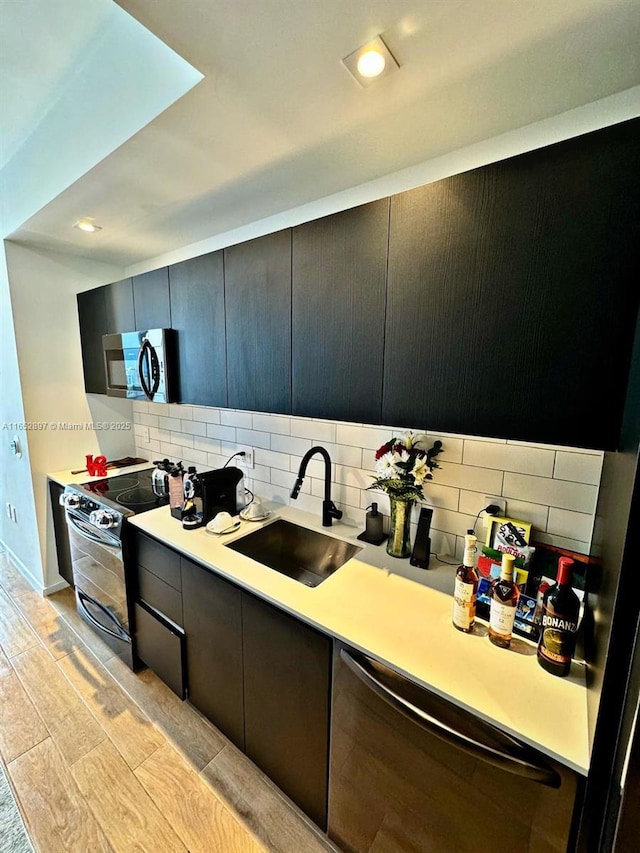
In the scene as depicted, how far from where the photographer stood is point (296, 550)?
178cm

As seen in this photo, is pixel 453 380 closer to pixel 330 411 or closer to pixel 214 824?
pixel 330 411

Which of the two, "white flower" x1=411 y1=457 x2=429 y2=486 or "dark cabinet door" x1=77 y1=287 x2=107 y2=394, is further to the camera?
"dark cabinet door" x1=77 y1=287 x2=107 y2=394

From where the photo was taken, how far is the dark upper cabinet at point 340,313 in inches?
45.4

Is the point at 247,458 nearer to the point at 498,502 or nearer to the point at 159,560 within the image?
the point at 159,560

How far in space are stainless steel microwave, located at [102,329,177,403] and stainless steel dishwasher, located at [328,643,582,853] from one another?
1.54 metres

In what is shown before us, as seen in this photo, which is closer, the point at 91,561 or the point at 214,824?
the point at 214,824

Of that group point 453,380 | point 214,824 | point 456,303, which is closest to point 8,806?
point 214,824

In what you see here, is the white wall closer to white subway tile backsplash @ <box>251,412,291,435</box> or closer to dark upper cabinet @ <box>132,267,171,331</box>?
dark upper cabinet @ <box>132,267,171,331</box>

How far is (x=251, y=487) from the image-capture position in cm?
214

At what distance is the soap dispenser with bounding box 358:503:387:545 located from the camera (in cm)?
161

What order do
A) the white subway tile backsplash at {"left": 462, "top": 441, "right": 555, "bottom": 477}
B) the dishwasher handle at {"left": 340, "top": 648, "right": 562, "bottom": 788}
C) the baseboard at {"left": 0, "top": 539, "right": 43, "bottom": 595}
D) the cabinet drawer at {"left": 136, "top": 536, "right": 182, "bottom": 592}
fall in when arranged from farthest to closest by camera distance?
the baseboard at {"left": 0, "top": 539, "right": 43, "bottom": 595}
the cabinet drawer at {"left": 136, "top": 536, "right": 182, "bottom": 592}
the white subway tile backsplash at {"left": 462, "top": 441, "right": 555, "bottom": 477}
the dishwasher handle at {"left": 340, "top": 648, "right": 562, "bottom": 788}

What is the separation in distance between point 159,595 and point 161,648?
11.4 inches

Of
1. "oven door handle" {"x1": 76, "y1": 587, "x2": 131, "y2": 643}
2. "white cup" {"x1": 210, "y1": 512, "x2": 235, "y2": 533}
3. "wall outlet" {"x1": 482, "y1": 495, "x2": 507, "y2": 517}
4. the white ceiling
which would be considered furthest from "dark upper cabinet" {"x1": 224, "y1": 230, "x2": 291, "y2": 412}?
"oven door handle" {"x1": 76, "y1": 587, "x2": 131, "y2": 643}

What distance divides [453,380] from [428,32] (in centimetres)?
86
